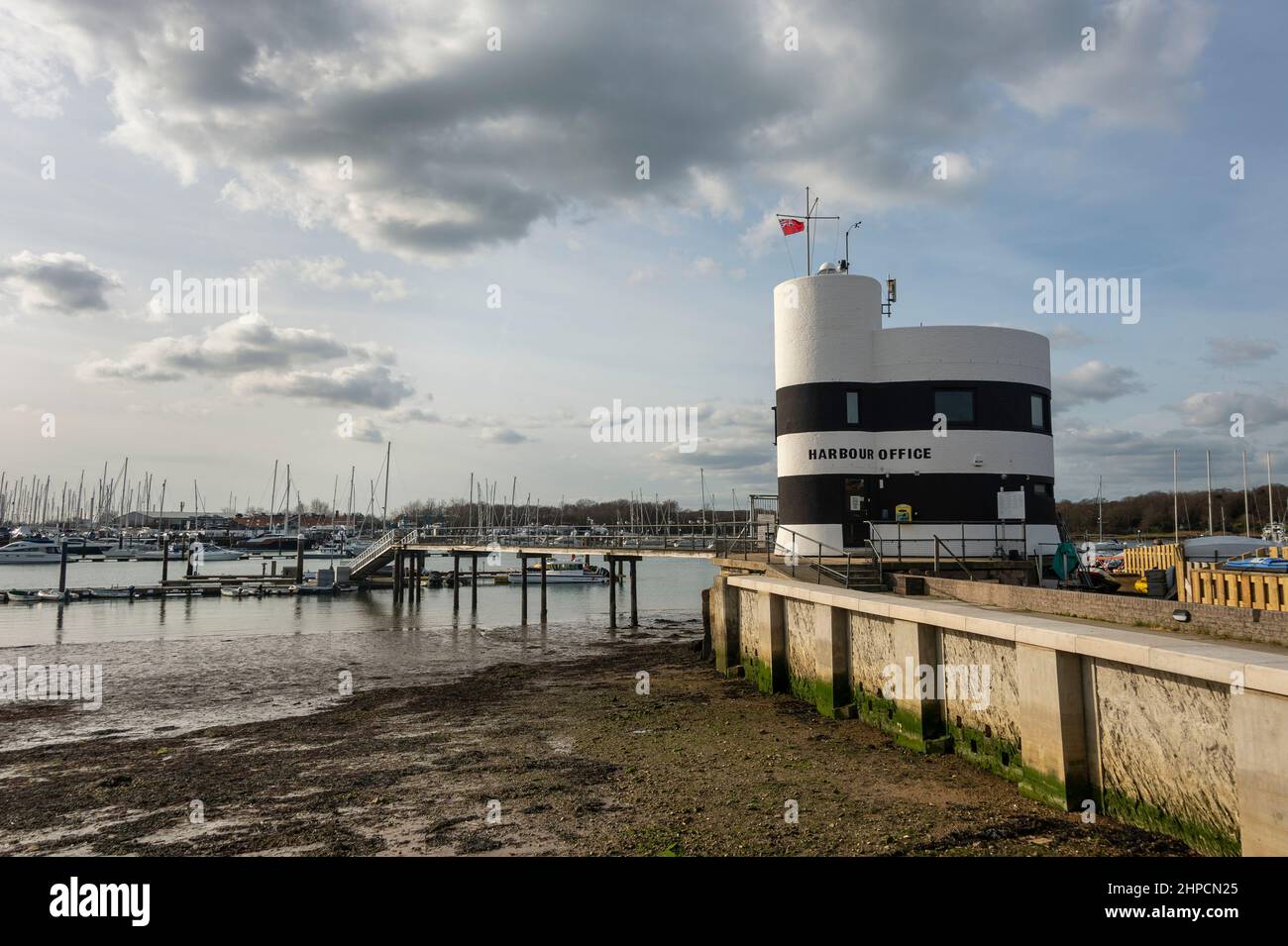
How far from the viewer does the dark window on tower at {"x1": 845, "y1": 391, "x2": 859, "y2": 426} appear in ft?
84.9

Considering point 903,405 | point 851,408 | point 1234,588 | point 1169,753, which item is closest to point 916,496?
point 903,405

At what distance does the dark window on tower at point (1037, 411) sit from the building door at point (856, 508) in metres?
5.96

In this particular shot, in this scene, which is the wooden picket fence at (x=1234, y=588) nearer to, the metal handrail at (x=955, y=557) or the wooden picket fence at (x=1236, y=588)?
the wooden picket fence at (x=1236, y=588)

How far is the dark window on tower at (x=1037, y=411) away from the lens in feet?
85.1

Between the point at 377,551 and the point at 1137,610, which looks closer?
the point at 1137,610

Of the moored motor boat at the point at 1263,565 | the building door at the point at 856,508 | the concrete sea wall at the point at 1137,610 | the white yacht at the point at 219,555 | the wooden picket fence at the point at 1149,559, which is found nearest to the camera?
the concrete sea wall at the point at 1137,610

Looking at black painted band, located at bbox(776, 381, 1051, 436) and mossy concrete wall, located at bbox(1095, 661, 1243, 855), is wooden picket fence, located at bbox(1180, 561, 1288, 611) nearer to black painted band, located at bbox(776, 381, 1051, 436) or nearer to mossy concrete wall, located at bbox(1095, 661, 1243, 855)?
mossy concrete wall, located at bbox(1095, 661, 1243, 855)

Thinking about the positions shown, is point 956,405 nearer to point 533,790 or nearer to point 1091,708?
point 1091,708

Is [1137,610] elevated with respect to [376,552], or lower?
elevated

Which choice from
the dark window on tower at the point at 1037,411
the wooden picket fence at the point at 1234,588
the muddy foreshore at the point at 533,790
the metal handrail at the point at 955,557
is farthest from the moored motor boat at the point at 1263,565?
the muddy foreshore at the point at 533,790

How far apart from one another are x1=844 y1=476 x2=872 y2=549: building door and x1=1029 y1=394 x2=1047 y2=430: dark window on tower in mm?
5962

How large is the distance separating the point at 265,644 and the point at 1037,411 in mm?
34571

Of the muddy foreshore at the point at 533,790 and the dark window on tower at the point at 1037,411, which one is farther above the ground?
the dark window on tower at the point at 1037,411

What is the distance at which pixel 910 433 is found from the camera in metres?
25.6
